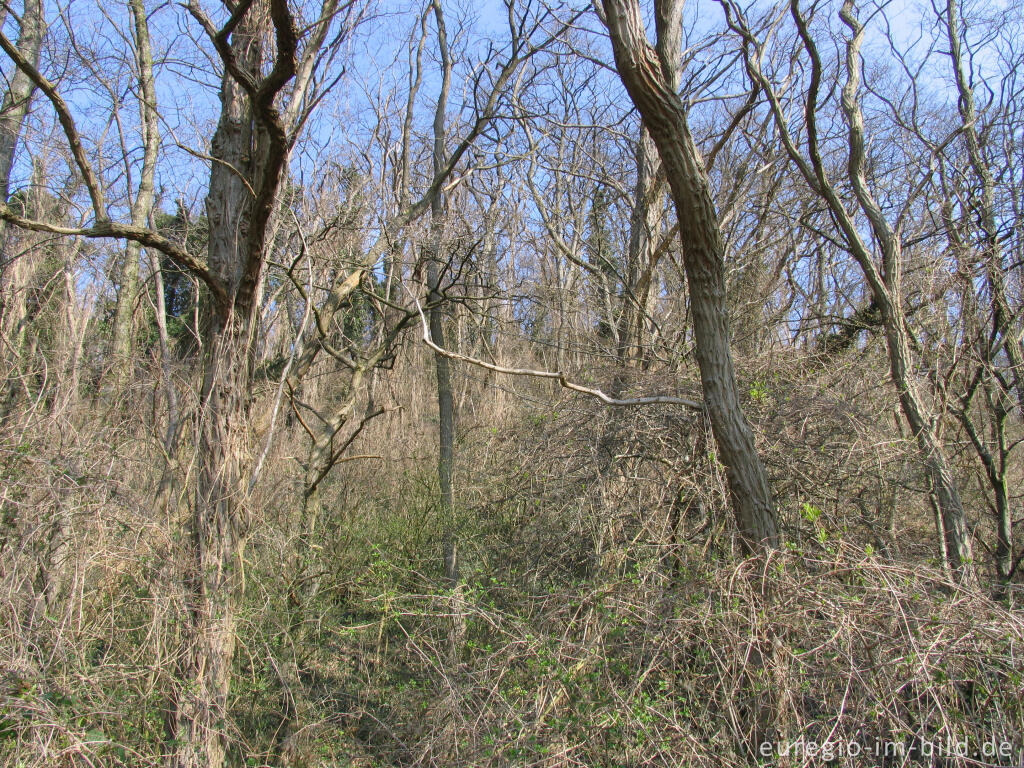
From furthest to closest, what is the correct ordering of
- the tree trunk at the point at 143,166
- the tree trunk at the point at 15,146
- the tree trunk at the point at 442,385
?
1. the tree trunk at the point at 143,166
2. the tree trunk at the point at 442,385
3. the tree trunk at the point at 15,146

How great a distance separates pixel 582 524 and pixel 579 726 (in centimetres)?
148

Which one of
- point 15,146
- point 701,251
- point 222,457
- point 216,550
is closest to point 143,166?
point 15,146

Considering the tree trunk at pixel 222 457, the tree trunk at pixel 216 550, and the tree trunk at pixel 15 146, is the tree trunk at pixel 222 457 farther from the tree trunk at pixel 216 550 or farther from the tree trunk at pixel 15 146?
the tree trunk at pixel 15 146

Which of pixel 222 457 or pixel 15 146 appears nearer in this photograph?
pixel 222 457

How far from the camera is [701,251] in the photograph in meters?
3.67

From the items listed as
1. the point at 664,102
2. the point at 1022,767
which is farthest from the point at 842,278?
the point at 1022,767

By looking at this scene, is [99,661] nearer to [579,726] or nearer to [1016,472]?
[579,726]

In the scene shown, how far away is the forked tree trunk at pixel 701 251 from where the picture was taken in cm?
348

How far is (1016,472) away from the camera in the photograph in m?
8.09

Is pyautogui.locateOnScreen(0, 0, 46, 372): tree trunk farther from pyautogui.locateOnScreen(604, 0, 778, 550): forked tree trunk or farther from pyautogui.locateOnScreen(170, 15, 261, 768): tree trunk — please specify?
pyautogui.locateOnScreen(604, 0, 778, 550): forked tree trunk

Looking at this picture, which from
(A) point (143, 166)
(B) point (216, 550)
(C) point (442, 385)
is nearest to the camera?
(B) point (216, 550)

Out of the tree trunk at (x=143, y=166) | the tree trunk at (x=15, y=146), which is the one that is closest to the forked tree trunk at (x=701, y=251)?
the tree trunk at (x=15, y=146)

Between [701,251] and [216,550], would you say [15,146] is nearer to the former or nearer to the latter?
[216,550]

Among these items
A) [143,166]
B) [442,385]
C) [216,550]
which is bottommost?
[216,550]
